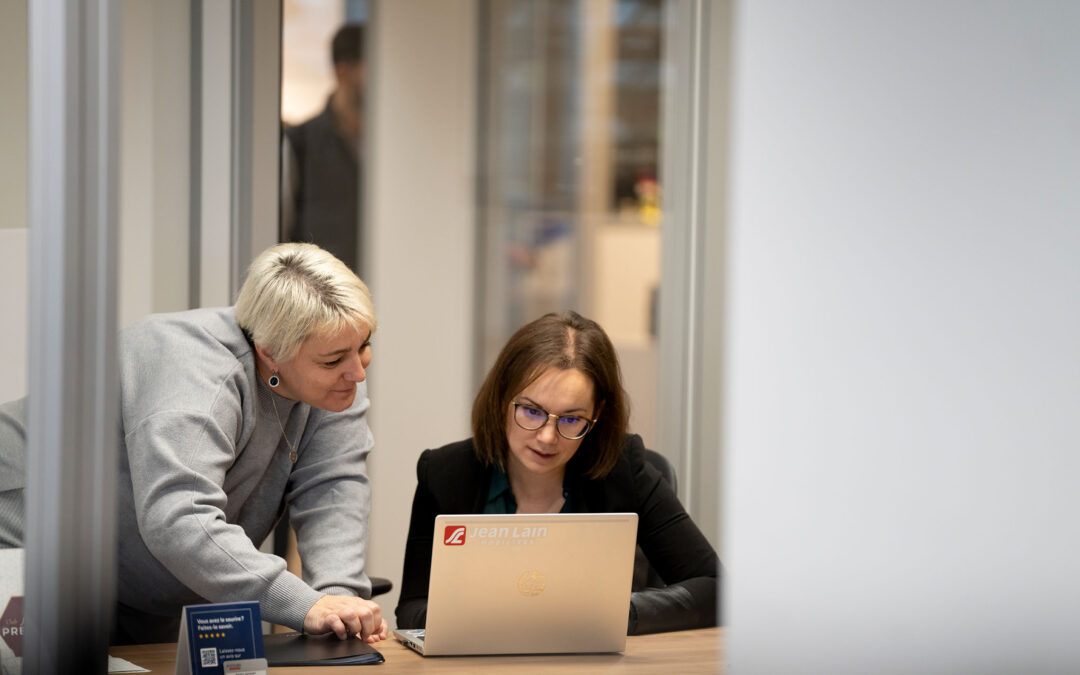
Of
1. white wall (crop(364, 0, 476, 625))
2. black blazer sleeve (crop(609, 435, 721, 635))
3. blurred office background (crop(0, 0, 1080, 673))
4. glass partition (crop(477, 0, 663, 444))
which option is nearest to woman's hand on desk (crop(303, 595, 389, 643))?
black blazer sleeve (crop(609, 435, 721, 635))

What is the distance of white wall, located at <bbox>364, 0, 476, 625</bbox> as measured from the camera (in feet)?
14.5

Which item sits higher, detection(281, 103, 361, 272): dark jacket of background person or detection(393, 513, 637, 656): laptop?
detection(281, 103, 361, 272): dark jacket of background person

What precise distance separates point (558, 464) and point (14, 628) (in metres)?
1.22

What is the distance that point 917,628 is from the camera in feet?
4.30

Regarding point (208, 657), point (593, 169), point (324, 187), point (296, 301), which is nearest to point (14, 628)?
point (208, 657)

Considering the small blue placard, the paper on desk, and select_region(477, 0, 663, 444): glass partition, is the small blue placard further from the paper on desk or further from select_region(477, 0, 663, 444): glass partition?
select_region(477, 0, 663, 444): glass partition

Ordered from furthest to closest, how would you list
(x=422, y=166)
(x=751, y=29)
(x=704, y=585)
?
(x=422, y=166) → (x=704, y=585) → (x=751, y=29)

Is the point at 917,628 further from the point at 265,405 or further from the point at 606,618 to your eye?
the point at 265,405

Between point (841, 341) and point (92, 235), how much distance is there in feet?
3.39

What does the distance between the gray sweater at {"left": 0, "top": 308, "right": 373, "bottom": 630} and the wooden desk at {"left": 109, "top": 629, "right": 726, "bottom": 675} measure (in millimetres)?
156

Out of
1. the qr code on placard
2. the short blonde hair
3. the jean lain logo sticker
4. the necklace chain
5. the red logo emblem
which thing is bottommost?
the qr code on placard

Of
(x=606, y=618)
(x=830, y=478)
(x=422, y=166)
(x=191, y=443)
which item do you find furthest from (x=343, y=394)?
(x=422, y=166)

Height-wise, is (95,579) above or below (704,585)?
above

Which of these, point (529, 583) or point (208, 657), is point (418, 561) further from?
point (208, 657)
